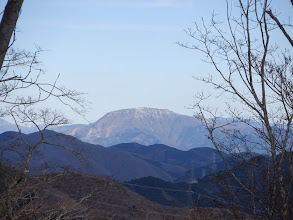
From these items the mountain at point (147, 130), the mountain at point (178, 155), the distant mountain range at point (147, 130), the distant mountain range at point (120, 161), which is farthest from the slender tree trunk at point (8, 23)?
the mountain at point (147, 130)

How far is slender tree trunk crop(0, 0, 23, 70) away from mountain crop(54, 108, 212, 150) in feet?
472

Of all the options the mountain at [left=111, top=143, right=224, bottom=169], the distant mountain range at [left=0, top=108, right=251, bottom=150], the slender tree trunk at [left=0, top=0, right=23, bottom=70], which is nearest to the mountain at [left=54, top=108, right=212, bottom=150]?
the distant mountain range at [left=0, top=108, right=251, bottom=150]

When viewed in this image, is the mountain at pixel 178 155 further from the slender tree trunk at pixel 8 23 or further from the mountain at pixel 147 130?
the slender tree trunk at pixel 8 23

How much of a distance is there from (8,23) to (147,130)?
166 metres

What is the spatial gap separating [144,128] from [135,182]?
12731 cm

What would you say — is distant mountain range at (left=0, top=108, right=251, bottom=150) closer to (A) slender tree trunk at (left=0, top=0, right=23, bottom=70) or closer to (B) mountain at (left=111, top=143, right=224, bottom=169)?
(B) mountain at (left=111, top=143, right=224, bottom=169)

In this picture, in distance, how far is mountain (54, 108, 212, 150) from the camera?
156m

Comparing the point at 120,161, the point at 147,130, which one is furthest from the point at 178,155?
the point at 147,130

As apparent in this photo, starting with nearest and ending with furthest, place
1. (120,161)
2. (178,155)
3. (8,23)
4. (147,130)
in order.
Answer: (8,23)
(120,161)
(178,155)
(147,130)

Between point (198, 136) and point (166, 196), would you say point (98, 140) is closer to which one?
point (198, 136)

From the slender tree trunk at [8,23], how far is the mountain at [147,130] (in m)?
144

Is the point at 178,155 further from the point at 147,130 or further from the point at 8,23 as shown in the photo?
the point at 8,23

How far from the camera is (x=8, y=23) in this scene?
362 centimetres

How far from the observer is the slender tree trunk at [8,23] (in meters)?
3.59
